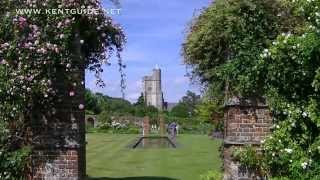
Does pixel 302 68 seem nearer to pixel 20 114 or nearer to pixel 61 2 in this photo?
pixel 61 2

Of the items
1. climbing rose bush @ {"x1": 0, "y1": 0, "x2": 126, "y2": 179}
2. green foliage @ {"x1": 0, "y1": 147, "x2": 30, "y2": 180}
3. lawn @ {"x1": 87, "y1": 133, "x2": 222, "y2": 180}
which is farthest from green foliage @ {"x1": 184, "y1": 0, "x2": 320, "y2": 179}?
lawn @ {"x1": 87, "y1": 133, "x2": 222, "y2": 180}

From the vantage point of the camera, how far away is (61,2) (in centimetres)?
967

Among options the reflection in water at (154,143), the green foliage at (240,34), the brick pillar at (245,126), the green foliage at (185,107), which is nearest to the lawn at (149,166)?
the brick pillar at (245,126)

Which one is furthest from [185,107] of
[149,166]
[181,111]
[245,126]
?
[245,126]

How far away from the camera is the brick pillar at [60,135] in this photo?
986 centimetres

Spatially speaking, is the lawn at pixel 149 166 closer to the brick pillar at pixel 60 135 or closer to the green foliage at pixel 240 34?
the green foliage at pixel 240 34

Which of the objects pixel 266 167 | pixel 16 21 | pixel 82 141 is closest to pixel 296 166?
pixel 266 167

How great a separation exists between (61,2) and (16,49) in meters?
1.03

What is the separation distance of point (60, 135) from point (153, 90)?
73569 millimetres

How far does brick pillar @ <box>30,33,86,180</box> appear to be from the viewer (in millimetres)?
9859

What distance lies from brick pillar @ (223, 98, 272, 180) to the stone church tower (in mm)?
70469

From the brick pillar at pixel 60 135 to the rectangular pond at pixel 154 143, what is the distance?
20.8 meters

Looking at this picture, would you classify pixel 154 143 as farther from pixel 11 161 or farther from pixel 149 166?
pixel 11 161

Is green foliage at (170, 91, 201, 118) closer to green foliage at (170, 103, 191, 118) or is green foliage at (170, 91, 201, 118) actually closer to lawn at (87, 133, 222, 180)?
green foliage at (170, 103, 191, 118)
